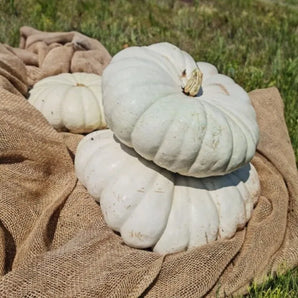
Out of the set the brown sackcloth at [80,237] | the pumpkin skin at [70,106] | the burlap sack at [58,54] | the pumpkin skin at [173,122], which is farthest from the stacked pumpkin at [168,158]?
the burlap sack at [58,54]

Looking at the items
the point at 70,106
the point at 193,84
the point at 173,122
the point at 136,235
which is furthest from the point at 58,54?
the point at 136,235

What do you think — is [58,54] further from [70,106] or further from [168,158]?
[168,158]

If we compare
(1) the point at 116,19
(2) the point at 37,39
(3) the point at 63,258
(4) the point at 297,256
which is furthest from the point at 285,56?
(3) the point at 63,258

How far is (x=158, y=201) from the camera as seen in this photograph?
2.37m

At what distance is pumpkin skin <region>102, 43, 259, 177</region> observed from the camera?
228 centimetres

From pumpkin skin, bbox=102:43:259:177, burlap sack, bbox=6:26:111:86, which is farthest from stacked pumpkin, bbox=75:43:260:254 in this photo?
burlap sack, bbox=6:26:111:86

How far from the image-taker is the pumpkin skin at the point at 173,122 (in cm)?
228

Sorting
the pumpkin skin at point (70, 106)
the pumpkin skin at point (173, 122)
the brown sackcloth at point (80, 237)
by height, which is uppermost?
the pumpkin skin at point (173, 122)

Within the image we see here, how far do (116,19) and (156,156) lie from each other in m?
3.69

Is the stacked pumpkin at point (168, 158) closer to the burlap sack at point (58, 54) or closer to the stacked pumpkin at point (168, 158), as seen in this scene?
the stacked pumpkin at point (168, 158)

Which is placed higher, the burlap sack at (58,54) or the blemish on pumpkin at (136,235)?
the burlap sack at (58,54)

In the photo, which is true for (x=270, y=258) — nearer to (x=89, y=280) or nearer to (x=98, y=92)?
(x=89, y=280)

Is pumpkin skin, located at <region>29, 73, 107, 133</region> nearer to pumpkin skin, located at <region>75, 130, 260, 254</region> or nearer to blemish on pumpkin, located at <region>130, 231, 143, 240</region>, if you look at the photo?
pumpkin skin, located at <region>75, 130, 260, 254</region>

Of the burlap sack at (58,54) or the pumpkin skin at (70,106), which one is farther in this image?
the burlap sack at (58,54)
